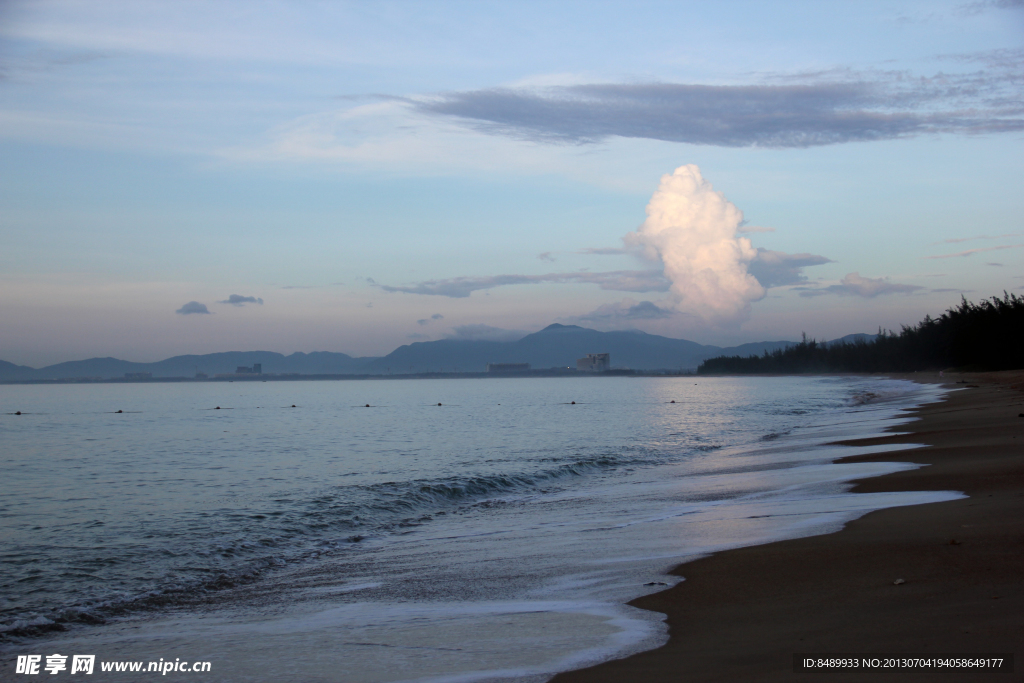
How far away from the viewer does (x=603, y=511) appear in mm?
10719

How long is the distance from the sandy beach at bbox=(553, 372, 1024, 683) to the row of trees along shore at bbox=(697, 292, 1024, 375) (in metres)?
74.1

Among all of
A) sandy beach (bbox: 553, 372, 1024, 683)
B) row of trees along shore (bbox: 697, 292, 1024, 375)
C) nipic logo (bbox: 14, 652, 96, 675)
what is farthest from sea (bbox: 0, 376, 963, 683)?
row of trees along shore (bbox: 697, 292, 1024, 375)

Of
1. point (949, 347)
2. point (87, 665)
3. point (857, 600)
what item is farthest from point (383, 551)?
point (949, 347)

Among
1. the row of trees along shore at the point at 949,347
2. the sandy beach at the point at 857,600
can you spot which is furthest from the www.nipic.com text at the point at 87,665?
the row of trees along shore at the point at 949,347

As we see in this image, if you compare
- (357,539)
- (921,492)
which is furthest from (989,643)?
(357,539)

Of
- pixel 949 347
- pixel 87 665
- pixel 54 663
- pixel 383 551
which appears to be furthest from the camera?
pixel 949 347

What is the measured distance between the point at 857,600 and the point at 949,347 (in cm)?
10059

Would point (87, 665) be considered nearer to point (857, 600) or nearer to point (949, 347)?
point (857, 600)

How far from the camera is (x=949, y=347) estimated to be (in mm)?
90500

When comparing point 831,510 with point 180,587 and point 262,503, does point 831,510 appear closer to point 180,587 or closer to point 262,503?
point 180,587

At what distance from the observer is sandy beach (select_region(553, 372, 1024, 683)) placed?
3854 millimetres

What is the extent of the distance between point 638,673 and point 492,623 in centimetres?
166

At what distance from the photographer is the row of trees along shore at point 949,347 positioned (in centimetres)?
6956

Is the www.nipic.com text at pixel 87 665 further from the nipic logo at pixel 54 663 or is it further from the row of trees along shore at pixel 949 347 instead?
the row of trees along shore at pixel 949 347
